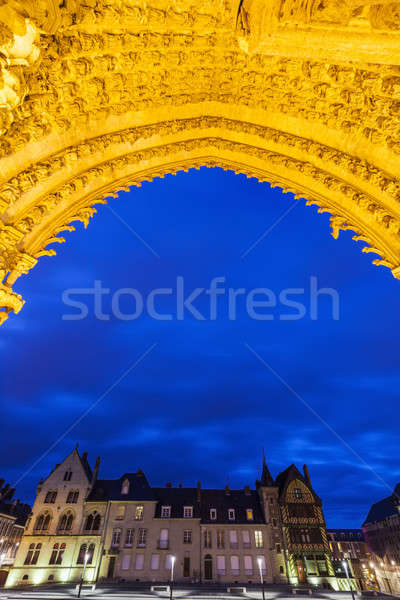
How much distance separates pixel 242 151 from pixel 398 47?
12.4 feet

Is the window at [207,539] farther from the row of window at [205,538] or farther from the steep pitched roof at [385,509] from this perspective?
the steep pitched roof at [385,509]

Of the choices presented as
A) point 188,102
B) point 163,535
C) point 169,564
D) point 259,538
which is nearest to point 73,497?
point 163,535

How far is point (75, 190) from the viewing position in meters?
5.21

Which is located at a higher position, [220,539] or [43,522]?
[43,522]

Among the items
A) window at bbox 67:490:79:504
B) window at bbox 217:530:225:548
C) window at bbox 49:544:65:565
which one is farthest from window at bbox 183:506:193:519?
window at bbox 49:544:65:565

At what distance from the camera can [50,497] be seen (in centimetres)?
2683

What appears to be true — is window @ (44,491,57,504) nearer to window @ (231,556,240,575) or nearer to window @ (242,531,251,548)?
window @ (231,556,240,575)

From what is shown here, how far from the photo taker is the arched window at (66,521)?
1010 inches

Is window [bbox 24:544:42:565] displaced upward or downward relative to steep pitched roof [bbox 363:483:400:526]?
downward

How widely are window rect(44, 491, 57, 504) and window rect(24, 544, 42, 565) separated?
3.04 meters

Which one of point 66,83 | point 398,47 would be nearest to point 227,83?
point 66,83

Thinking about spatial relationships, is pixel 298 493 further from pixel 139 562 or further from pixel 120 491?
pixel 120 491

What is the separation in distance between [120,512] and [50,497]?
6.48 m

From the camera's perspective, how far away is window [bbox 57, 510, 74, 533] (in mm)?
25609
